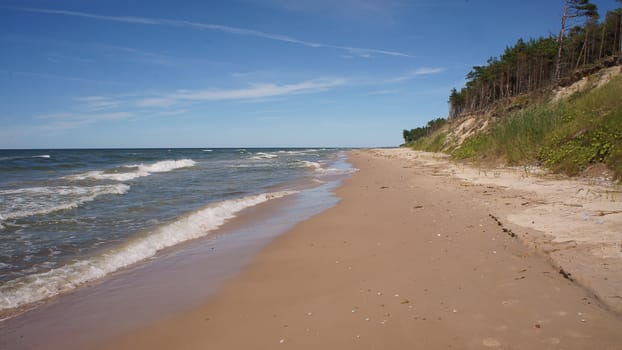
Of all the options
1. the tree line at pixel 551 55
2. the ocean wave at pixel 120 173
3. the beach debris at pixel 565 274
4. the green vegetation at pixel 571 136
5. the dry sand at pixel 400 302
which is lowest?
the ocean wave at pixel 120 173

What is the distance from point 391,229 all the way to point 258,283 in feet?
10.2

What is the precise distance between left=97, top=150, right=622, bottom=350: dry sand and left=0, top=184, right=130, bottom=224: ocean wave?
320 inches

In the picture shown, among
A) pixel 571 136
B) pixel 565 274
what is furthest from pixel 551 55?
pixel 565 274

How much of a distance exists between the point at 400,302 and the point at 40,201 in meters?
13.5

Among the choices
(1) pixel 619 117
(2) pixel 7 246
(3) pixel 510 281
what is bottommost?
(2) pixel 7 246

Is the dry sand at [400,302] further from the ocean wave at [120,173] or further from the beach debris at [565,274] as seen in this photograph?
the ocean wave at [120,173]

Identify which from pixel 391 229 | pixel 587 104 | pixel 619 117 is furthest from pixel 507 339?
pixel 587 104

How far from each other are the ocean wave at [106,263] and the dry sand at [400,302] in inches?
80.8

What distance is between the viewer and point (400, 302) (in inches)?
138

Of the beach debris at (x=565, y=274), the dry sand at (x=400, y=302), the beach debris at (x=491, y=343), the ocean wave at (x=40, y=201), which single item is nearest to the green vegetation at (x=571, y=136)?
the dry sand at (x=400, y=302)

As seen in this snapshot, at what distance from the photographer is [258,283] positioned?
4.49m

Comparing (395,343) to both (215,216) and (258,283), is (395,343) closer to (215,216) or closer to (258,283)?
(258,283)

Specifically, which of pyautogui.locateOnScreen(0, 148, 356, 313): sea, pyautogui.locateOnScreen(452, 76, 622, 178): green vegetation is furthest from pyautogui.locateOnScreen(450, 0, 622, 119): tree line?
pyautogui.locateOnScreen(0, 148, 356, 313): sea

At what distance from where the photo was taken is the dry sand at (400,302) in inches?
110
